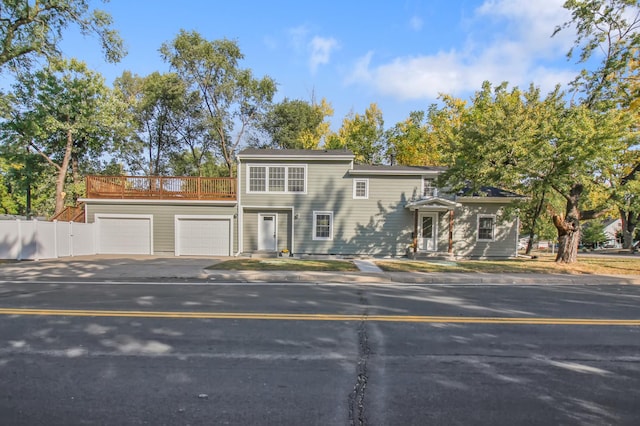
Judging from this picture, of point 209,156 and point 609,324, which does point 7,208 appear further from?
point 609,324

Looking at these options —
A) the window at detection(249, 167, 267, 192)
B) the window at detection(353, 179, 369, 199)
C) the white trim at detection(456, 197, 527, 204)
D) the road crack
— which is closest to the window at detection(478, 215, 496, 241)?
the white trim at detection(456, 197, 527, 204)

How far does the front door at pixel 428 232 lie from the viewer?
2005 centimetres

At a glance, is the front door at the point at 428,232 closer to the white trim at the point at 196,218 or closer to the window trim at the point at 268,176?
the window trim at the point at 268,176

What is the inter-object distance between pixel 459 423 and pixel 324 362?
5.52 feet

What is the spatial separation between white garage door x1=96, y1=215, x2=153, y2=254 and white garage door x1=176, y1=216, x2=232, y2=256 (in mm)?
1746

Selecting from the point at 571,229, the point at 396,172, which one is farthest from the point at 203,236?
the point at 571,229

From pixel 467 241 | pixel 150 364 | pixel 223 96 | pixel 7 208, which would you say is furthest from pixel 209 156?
pixel 150 364

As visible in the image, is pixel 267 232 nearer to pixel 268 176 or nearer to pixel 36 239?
pixel 268 176

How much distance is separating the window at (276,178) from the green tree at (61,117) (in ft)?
50.0

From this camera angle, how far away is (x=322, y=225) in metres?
20.1

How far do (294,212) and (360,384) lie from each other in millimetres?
16494

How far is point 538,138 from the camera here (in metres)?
15.0

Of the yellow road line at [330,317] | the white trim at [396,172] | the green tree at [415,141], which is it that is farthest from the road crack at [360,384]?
the green tree at [415,141]

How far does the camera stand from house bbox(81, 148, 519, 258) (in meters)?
19.9
